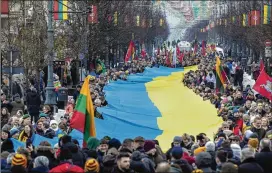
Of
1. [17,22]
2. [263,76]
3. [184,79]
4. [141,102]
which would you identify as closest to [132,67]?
[184,79]

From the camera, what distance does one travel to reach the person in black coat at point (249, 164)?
13.1 meters

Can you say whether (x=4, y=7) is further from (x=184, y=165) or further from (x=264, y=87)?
(x=184, y=165)

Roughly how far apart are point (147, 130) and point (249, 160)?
1066 centimetres

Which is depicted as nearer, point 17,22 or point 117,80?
point 17,22

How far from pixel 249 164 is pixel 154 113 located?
1555 cm

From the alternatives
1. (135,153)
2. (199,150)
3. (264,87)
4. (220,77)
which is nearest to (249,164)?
(135,153)

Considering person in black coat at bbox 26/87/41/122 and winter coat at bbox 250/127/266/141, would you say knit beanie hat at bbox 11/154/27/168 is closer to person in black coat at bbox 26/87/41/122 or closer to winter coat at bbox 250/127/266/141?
winter coat at bbox 250/127/266/141

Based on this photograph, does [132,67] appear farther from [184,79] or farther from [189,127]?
[189,127]

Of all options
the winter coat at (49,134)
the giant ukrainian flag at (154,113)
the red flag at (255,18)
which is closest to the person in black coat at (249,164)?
the winter coat at (49,134)

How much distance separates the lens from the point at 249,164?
522 inches

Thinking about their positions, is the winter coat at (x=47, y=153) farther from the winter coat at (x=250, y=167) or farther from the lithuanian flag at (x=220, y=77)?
the lithuanian flag at (x=220, y=77)

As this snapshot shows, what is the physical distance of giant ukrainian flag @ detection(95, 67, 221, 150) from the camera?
23.5 metres

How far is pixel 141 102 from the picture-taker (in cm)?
3316

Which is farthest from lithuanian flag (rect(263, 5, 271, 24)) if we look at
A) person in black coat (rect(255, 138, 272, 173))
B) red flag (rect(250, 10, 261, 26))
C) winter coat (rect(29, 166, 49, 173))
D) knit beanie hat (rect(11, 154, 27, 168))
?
winter coat (rect(29, 166, 49, 173))
